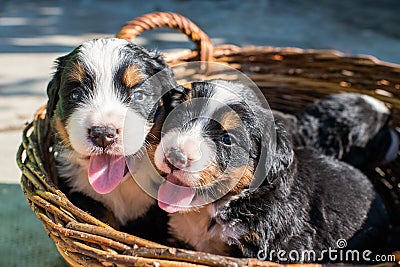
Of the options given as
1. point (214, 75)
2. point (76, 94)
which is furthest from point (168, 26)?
point (76, 94)

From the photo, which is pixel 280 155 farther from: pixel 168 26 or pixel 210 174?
pixel 168 26

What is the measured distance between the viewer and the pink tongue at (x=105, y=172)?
2.72 m

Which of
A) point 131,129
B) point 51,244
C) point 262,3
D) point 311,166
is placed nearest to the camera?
point 131,129

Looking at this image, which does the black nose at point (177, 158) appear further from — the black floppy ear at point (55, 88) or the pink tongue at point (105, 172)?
the black floppy ear at point (55, 88)

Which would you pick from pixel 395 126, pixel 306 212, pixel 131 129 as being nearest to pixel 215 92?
pixel 131 129

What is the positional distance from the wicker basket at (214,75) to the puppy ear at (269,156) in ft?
1.86

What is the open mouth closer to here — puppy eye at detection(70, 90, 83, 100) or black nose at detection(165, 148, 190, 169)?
puppy eye at detection(70, 90, 83, 100)

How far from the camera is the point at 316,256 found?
2846 millimetres

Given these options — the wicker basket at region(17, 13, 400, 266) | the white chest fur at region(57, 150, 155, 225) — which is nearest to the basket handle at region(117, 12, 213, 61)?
the wicker basket at region(17, 13, 400, 266)

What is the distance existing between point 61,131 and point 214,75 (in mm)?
1443

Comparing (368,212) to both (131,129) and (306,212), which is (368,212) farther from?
(131,129)

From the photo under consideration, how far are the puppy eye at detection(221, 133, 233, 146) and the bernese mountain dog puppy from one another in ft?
4.09

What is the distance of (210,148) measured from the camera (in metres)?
2.48

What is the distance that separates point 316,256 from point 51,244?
1623 millimetres
